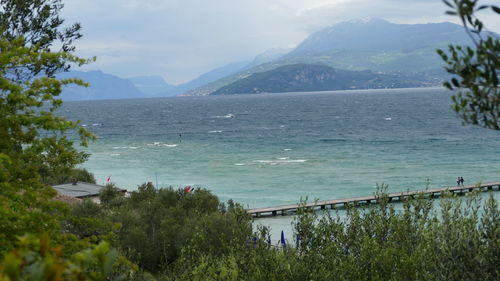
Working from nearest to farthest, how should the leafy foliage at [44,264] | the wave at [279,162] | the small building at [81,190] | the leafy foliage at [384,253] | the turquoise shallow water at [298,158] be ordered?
the leafy foliage at [44,264]
the leafy foliage at [384,253]
the small building at [81,190]
the turquoise shallow water at [298,158]
the wave at [279,162]

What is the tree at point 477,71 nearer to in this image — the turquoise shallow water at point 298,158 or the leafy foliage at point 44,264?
the leafy foliage at point 44,264

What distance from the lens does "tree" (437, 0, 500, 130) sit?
216 inches

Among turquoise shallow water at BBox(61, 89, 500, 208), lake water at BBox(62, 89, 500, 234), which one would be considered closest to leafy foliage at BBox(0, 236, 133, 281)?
turquoise shallow water at BBox(61, 89, 500, 208)

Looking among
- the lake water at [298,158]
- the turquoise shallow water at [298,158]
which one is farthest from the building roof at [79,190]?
the lake water at [298,158]

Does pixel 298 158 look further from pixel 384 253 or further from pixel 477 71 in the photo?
pixel 477 71

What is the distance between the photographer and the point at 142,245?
86.1ft


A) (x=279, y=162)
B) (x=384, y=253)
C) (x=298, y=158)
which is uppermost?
(x=384, y=253)

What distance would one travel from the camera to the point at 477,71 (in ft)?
19.1

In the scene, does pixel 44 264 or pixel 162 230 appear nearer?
pixel 44 264

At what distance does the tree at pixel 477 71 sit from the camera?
5.48 metres

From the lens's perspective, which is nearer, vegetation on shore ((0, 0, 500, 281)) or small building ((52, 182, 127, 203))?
vegetation on shore ((0, 0, 500, 281))

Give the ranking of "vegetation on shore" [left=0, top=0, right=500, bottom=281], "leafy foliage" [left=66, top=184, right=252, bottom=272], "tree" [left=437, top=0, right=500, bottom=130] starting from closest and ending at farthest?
"tree" [left=437, top=0, right=500, bottom=130], "vegetation on shore" [left=0, top=0, right=500, bottom=281], "leafy foliage" [left=66, top=184, right=252, bottom=272]

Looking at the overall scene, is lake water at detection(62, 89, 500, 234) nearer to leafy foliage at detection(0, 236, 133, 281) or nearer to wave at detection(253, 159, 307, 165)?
wave at detection(253, 159, 307, 165)


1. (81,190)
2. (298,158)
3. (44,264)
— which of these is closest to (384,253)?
(44,264)
